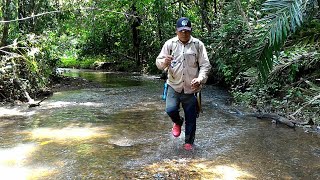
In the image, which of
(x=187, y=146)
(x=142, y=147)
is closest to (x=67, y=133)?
(x=142, y=147)

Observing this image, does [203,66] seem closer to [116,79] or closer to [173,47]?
[173,47]

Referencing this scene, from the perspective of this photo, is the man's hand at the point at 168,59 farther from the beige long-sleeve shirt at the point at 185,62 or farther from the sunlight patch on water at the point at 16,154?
the sunlight patch on water at the point at 16,154

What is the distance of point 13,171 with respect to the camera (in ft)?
14.7

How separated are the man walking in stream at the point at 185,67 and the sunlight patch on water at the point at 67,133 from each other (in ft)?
5.61

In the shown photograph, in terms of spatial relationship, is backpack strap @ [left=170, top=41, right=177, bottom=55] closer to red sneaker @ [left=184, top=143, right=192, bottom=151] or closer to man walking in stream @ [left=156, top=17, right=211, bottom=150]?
man walking in stream @ [left=156, top=17, right=211, bottom=150]

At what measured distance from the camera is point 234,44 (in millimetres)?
11742

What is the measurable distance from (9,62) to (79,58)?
988 inches

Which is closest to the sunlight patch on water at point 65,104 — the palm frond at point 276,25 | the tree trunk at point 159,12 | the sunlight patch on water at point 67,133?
the sunlight patch on water at point 67,133

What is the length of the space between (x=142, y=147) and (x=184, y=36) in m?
1.73

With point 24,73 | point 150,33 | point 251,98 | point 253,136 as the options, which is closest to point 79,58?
point 150,33

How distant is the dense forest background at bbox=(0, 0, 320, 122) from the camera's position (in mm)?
4227

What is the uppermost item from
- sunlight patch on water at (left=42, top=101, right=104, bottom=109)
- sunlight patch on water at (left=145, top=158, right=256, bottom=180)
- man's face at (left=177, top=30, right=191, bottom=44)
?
man's face at (left=177, top=30, right=191, bottom=44)

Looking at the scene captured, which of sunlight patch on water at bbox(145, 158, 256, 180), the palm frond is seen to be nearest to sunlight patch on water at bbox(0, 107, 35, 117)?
sunlight patch on water at bbox(145, 158, 256, 180)

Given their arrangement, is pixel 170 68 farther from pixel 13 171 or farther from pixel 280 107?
pixel 280 107
